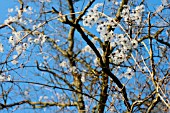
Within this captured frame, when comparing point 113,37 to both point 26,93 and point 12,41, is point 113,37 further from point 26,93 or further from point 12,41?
point 26,93

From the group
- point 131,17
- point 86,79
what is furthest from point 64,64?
point 131,17

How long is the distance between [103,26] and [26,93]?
3.89 m

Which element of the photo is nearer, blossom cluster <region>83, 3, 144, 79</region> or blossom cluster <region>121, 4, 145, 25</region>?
blossom cluster <region>83, 3, 144, 79</region>

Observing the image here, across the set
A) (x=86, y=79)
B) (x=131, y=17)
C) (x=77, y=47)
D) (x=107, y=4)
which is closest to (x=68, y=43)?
(x=77, y=47)

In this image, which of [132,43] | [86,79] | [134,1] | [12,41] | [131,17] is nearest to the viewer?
[132,43]

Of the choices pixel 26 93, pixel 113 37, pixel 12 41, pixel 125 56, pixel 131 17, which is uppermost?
pixel 26 93

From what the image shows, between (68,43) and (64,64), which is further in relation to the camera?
(68,43)

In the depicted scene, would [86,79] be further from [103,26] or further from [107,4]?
[103,26]

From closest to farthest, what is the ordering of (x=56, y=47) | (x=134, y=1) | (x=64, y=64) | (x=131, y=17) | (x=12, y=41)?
(x=131, y=17), (x=12, y=41), (x=134, y=1), (x=64, y=64), (x=56, y=47)

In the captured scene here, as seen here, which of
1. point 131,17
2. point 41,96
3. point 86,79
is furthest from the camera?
point 41,96

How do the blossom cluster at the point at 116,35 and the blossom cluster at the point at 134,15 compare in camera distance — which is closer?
the blossom cluster at the point at 116,35

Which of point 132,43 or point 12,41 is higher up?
point 12,41

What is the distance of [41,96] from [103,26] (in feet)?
14.6

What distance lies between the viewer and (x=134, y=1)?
5098 mm
